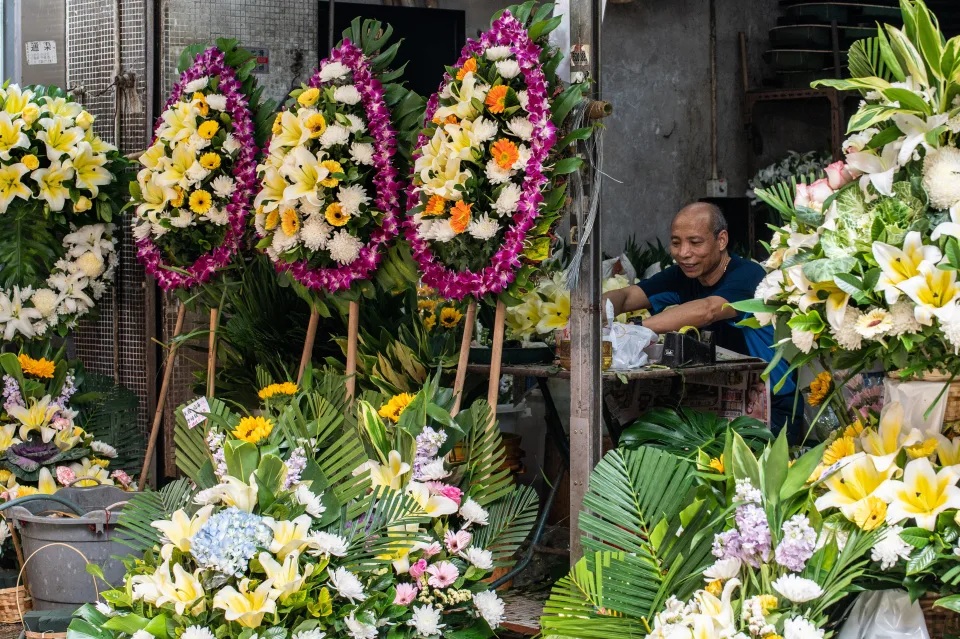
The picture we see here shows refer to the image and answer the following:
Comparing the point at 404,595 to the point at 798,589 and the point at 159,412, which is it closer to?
the point at 798,589

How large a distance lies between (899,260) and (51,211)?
3.25 meters

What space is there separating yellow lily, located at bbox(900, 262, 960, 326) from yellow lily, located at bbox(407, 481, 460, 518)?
1.27 metres

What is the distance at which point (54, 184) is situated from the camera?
4223 millimetres

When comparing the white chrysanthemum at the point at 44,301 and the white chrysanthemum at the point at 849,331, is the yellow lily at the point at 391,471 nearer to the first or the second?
the white chrysanthemum at the point at 849,331

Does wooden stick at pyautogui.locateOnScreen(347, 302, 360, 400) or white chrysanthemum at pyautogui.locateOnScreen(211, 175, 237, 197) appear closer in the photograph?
wooden stick at pyautogui.locateOnScreen(347, 302, 360, 400)

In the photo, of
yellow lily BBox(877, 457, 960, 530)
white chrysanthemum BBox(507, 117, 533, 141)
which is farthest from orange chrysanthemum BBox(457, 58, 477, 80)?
yellow lily BBox(877, 457, 960, 530)

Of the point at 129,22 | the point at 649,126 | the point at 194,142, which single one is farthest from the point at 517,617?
the point at 649,126

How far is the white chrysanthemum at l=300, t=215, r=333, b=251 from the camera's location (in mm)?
3377

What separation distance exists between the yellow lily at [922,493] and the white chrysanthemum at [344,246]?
1805mm

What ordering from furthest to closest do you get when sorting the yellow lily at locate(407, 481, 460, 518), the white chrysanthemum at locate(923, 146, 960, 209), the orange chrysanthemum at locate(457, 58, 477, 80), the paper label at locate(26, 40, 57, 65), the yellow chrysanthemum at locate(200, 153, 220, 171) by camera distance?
1. the paper label at locate(26, 40, 57, 65)
2. the yellow chrysanthemum at locate(200, 153, 220, 171)
3. the orange chrysanthemum at locate(457, 58, 477, 80)
4. the yellow lily at locate(407, 481, 460, 518)
5. the white chrysanthemum at locate(923, 146, 960, 209)

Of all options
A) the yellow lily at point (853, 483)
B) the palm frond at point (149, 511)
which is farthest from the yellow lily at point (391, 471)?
the yellow lily at point (853, 483)

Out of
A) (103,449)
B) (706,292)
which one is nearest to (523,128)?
(706,292)

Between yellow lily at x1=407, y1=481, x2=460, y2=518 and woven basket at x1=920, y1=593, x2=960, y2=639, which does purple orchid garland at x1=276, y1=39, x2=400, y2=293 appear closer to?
yellow lily at x1=407, y1=481, x2=460, y2=518

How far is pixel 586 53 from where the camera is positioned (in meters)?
3.00
